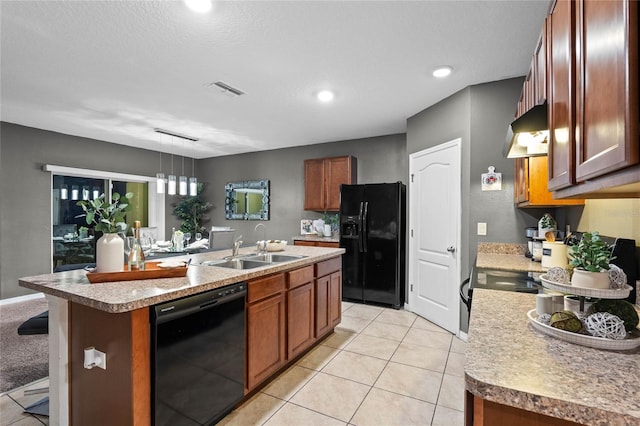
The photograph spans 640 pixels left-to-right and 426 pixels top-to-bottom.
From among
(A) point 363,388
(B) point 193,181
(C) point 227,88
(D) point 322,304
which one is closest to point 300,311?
(D) point 322,304

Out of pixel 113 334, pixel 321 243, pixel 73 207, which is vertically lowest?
pixel 113 334

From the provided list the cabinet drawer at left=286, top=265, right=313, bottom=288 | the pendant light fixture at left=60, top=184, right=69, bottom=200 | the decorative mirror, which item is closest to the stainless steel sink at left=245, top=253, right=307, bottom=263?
the cabinet drawer at left=286, top=265, right=313, bottom=288

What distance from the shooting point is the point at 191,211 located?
698 centimetres

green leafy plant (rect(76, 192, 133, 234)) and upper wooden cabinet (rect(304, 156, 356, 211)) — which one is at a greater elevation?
upper wooden cabinet (rect(304, 156, 356, 211))

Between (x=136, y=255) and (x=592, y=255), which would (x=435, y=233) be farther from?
(x=136, y=255)

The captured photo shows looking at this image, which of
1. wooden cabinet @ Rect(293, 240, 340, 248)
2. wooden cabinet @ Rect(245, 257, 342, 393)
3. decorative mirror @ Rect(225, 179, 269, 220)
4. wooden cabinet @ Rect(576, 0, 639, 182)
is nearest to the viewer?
wooden cabinet @ Rect(576, 0, 639, 182)

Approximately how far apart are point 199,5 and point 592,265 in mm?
2423

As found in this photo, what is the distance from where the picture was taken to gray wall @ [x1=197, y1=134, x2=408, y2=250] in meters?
5.16

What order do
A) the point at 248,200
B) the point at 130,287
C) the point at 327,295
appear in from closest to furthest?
1. the point at 130,287
2. the point at 327,295
3. the point at 248,200

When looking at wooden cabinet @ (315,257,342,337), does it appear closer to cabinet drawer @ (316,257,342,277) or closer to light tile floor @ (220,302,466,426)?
cabinet drawer @ (316,257,342,277)

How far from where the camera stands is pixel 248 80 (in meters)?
3.08

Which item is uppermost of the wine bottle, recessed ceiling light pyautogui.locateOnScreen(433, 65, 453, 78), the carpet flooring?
recessed ceiling light pyautogui.locateOnScreen(433, 65, 453, 78)

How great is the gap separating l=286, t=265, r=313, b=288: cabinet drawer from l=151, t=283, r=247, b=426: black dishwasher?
A: 535 millimetres

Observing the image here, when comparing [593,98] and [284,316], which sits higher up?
[593,98]
